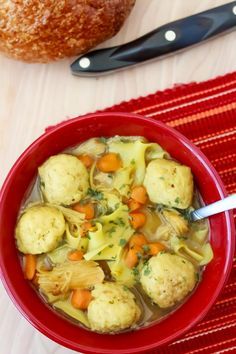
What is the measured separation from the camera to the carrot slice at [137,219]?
4.76ft

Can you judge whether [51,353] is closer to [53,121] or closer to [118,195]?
[118,195]

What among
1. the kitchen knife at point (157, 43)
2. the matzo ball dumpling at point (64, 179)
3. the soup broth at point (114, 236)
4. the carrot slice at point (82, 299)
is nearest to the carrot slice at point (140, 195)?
the soup broth at point (114, 236)

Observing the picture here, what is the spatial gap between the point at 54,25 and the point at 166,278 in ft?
2.10

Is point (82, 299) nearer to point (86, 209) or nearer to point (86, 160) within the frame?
point (86, 209)

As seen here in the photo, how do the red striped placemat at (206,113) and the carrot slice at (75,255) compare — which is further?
the red striped placemat at (206,113)

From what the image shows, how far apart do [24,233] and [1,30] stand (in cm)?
48

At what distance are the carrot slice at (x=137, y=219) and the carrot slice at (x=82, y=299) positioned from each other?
18 centimetres

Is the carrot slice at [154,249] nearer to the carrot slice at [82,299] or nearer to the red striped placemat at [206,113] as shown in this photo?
the carrot slice at [82,299]

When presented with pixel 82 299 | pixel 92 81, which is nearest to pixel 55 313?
pixel 82 299

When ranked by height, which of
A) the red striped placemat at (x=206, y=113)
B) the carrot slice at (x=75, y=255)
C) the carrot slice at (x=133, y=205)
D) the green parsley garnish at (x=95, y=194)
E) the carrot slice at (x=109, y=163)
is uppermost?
the red striped placemat at (x=206, y=113)

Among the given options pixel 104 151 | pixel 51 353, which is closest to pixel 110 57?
pixel 104 151

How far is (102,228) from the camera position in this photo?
145cm

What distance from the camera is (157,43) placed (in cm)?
163

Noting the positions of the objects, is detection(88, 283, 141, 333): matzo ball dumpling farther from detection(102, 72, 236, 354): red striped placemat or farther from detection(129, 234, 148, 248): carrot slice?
detection(102, 72, 236, 354): red striped placemat
